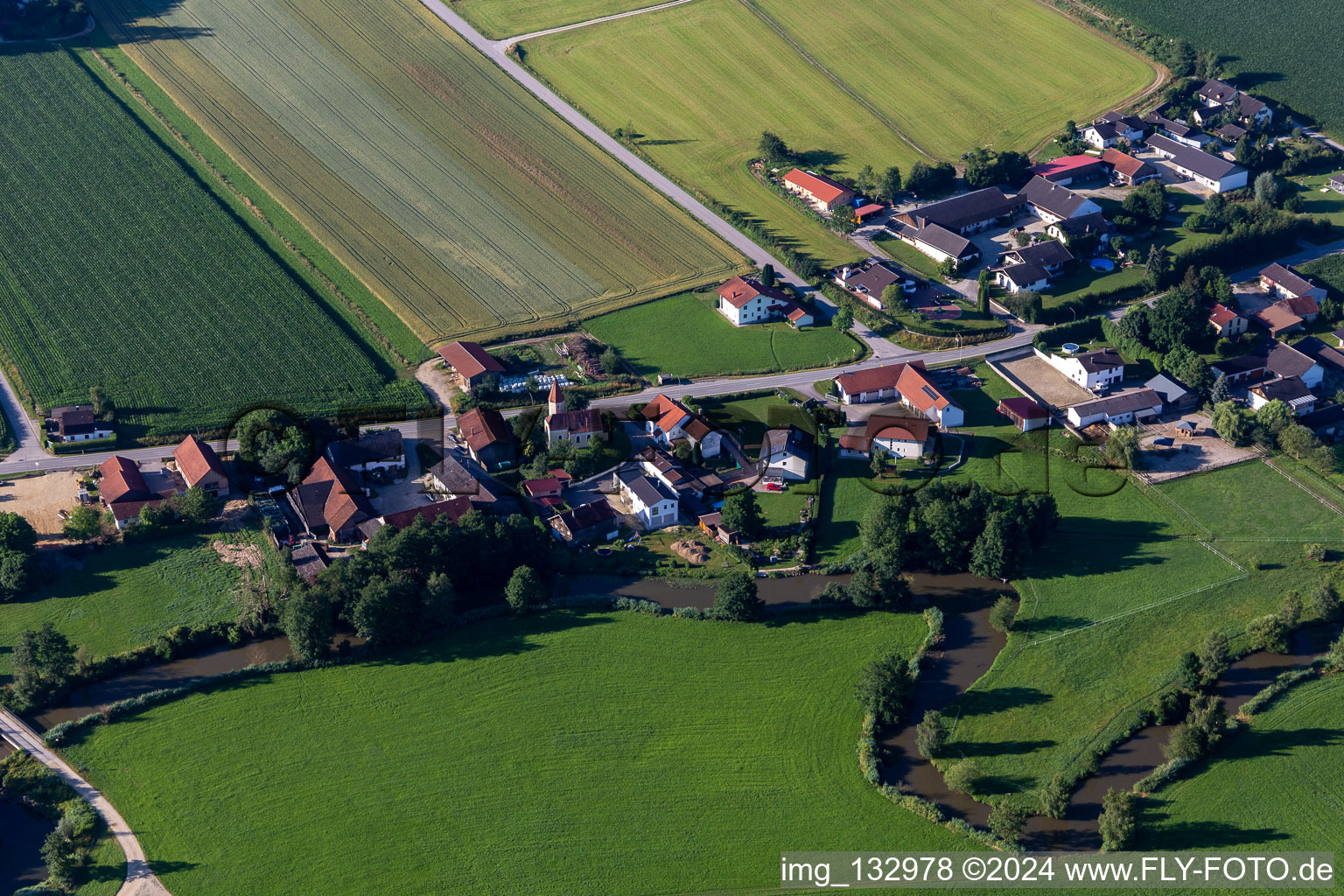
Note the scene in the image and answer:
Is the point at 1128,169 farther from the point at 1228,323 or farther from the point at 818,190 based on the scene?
the point at 818,190

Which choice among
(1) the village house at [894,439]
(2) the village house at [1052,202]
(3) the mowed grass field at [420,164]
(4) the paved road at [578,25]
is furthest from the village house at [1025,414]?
(4) the paved road at [578,25]

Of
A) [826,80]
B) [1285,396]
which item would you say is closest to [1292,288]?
[1285,396]

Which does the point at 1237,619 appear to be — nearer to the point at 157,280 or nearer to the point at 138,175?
the point at 157,280

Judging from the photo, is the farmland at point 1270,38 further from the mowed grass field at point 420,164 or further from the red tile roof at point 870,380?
the red tile roof at point 870,380

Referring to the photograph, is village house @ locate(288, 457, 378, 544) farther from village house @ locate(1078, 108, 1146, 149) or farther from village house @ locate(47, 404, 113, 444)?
village house @ locate(1078, 108, 1146, 149)

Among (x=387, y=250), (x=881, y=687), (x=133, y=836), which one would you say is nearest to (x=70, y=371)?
(x=387, y=250)

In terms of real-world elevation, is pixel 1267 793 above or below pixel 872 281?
below

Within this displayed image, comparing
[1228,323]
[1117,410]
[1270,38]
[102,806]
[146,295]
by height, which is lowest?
[102,806]

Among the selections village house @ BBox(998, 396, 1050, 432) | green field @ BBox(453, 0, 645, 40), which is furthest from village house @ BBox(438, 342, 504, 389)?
green field @ BBox(453, 0, 645, 40)
